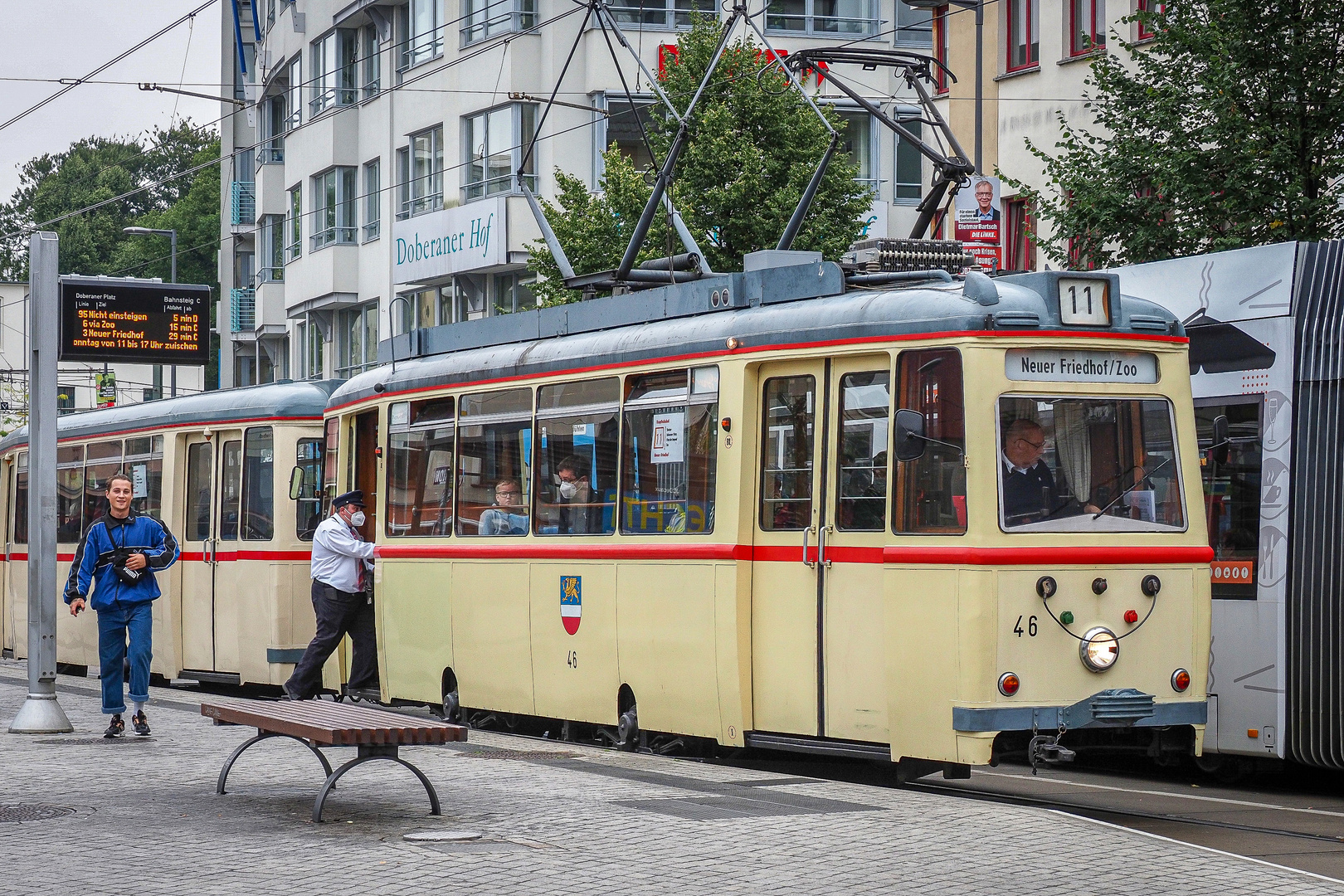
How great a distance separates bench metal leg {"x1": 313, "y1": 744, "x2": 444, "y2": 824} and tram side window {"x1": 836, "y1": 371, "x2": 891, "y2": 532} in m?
2.91

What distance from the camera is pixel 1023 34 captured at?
3100cm

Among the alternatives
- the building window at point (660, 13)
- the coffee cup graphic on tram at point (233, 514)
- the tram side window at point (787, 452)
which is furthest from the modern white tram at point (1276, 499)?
the building window at point (660, 13)

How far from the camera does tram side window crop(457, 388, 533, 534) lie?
13977 millimetres

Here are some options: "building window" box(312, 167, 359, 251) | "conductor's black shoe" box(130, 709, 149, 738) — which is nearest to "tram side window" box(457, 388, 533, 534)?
"conductor's black shoe" box(130, 709, 149, 738)

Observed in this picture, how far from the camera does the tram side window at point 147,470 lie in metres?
20.2

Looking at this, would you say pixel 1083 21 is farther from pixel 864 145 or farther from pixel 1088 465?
pixel 1088 465

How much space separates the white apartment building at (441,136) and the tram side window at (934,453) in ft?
66.7

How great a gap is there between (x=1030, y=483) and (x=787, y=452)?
1591 millimetres

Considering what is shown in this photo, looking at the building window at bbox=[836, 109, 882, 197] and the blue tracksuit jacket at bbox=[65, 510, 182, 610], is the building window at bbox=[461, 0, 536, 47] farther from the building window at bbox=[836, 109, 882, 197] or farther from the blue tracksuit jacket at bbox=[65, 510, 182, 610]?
the blue tracksuit jacket at bbox=[65, 510, 182, 610]

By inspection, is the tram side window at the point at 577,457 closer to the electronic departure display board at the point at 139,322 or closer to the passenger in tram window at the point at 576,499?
the passenger in tram window at the point at 576,499

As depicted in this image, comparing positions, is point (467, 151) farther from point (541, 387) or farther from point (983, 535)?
point (983, 535)

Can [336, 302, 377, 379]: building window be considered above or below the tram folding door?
above

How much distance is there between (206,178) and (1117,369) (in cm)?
7697

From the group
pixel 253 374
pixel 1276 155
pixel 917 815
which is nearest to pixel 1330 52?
pixel 1276 155
